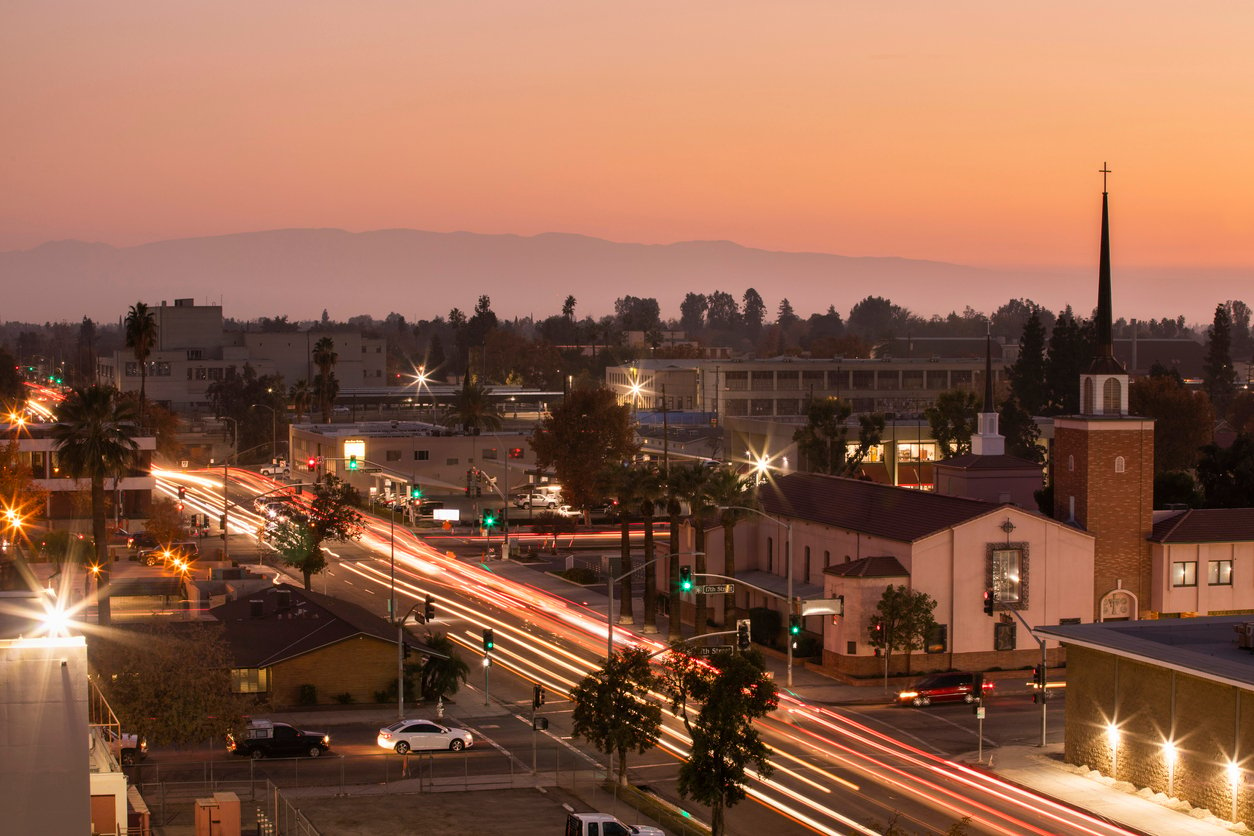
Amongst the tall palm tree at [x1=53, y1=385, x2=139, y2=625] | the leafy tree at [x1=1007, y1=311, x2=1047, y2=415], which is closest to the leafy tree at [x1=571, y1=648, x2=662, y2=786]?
the tall palm tree at [x1=53, y1=385, x2=139, y2=625]

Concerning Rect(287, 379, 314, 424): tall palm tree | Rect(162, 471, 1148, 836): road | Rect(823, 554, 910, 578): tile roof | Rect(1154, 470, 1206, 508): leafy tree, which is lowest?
Rect(162, 471, 1148, 836): road

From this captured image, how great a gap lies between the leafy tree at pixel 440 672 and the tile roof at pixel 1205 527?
3185 centimetres

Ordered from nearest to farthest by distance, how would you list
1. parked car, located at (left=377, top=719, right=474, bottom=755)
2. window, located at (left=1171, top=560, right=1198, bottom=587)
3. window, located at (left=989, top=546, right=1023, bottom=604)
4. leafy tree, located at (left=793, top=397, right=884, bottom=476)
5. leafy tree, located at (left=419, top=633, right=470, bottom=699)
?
1. parked car, located at (left=377, top=719, right=474, bottom=755)
2. leafy tree, located at (left=419, top=633, right=470, bottom=699)
3. window, located at (left=989, top=546, right=1023, bottom=604)
4. window, located at (left=1171, top=560, right=1198, bottom=587)
5. leafy tree, located at (left=793, top=397, right=884, bottom=476)

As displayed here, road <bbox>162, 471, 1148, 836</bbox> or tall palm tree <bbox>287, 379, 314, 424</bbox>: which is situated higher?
tall palm tree <bbox>287, 379, 314, 424</bbox>

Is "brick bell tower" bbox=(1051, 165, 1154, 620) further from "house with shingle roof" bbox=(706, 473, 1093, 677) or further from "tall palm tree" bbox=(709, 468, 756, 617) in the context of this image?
"tall palm tree" bbox=(709, 468, 756, 617)

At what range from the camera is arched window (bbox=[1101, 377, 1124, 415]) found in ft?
242

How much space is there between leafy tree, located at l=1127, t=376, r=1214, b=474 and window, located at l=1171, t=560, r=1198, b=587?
2733 inches

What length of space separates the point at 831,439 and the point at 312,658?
6090cm

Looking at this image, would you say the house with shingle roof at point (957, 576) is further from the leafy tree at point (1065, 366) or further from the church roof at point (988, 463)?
the leafy tree at point (1065, 366)

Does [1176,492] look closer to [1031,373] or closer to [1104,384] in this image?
[1104,384]

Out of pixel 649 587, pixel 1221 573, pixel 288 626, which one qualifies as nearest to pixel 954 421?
pixel 1221 573

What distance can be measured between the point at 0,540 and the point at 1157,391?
98978 mm

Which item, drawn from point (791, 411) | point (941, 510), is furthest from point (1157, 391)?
point (941, 510)

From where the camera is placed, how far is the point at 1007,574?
69.1m
